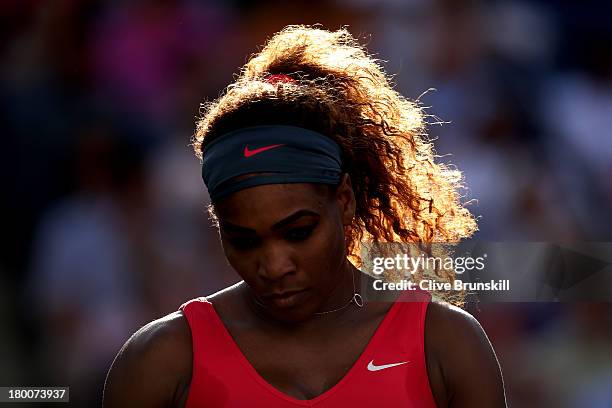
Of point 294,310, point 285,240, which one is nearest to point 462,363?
point 294,310

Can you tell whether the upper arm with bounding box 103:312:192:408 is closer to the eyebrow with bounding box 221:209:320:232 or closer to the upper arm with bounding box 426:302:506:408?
the eyebrow with bounding box 221:209:320:232

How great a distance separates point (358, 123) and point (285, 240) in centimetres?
46

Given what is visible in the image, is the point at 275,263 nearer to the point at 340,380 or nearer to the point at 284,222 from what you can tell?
the point at 284,222

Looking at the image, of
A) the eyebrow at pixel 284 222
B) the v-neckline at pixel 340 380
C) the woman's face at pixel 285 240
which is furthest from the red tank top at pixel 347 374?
the eyebrow at pixel 284 222

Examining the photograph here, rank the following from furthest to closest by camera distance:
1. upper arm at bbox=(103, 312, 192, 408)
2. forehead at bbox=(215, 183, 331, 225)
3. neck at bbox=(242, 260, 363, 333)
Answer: neck at bbox=(242, 260, 363, 333) → upper arm at bbox=(103, 312, 192, 408) → forehead at bbox=(215, 183, 331, 225)

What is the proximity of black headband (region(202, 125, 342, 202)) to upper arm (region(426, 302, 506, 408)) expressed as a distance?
0.44 metres

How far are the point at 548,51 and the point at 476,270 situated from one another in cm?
259

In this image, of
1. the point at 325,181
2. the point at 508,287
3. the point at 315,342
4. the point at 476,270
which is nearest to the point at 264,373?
the point at 315,342

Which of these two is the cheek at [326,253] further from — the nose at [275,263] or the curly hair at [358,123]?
the curly hair at [358,123]

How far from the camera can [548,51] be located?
5.57 meters

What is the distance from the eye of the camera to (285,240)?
7.79 ft

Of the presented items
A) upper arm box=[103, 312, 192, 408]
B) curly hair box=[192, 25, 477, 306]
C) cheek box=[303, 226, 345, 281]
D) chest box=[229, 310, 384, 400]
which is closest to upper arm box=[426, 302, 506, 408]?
chest box=[229, 310, 384, 400]

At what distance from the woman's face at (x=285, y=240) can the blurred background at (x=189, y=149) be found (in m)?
2.15

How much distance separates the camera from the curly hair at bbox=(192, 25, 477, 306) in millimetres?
2502
